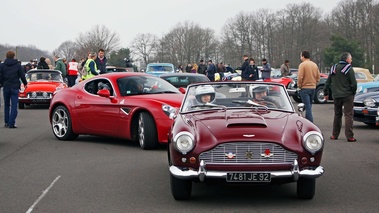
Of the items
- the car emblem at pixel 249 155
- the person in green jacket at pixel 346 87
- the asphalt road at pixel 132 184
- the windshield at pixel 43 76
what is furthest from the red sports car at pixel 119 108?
the windshield at pixel 43 76

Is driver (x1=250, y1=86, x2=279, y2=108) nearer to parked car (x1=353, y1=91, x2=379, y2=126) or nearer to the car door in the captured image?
the car door

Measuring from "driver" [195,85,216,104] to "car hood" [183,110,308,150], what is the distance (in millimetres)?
620

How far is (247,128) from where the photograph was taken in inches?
263

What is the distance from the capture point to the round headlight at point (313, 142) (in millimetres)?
6621

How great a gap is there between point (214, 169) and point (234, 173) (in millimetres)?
210

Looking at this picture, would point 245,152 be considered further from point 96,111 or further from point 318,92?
point 318,92

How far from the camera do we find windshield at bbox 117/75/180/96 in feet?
39.5

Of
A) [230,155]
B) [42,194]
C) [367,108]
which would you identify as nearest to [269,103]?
[230,155]

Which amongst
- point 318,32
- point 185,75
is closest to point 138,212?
point 185,75

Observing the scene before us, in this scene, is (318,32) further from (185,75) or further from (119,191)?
(119,191)

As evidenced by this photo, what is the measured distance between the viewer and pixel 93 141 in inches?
505

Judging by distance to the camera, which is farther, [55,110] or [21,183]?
[55,110]

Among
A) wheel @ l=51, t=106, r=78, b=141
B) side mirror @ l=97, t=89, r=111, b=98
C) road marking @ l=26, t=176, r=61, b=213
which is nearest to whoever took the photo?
road marking @ l=26, t=176, r=61, b=213

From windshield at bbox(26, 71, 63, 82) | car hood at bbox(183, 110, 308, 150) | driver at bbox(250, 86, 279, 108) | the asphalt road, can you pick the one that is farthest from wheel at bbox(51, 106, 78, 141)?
windshield at bbox(26, 71, 63, 82)
